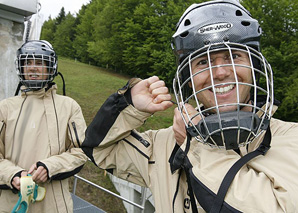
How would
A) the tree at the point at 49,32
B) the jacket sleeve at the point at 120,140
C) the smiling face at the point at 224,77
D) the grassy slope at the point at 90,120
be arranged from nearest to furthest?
the smiling face at the point at 224,77, the jacket sleeve at the point at 120,140, the grassy slope at the point at 90,120, the tree at the point at 49,32

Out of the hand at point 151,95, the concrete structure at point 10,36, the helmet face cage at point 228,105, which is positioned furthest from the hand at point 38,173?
the concrete structure at point 10,36

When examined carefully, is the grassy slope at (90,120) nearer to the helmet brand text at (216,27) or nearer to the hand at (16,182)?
the hand at (16,182)

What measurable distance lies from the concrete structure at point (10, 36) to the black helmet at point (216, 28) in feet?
12.2

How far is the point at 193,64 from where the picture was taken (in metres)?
1.42

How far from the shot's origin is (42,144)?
104 inches

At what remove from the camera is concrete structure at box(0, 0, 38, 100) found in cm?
438

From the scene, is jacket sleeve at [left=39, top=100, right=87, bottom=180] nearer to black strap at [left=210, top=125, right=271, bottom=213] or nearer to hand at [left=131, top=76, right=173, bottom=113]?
hand at [left=131, top=76, right=173, bottom=113]

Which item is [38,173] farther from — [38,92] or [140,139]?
[140,139]

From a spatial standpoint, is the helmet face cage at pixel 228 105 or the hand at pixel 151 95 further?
the hand at pixel 151 95

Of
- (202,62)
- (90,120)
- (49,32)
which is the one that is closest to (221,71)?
(202,62)

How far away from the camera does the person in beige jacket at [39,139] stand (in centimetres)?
246

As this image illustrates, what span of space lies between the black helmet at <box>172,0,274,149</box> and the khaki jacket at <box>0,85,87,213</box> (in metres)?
1.52

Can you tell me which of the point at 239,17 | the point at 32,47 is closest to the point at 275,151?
the point at 239,17

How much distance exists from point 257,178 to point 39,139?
7.07 ft
